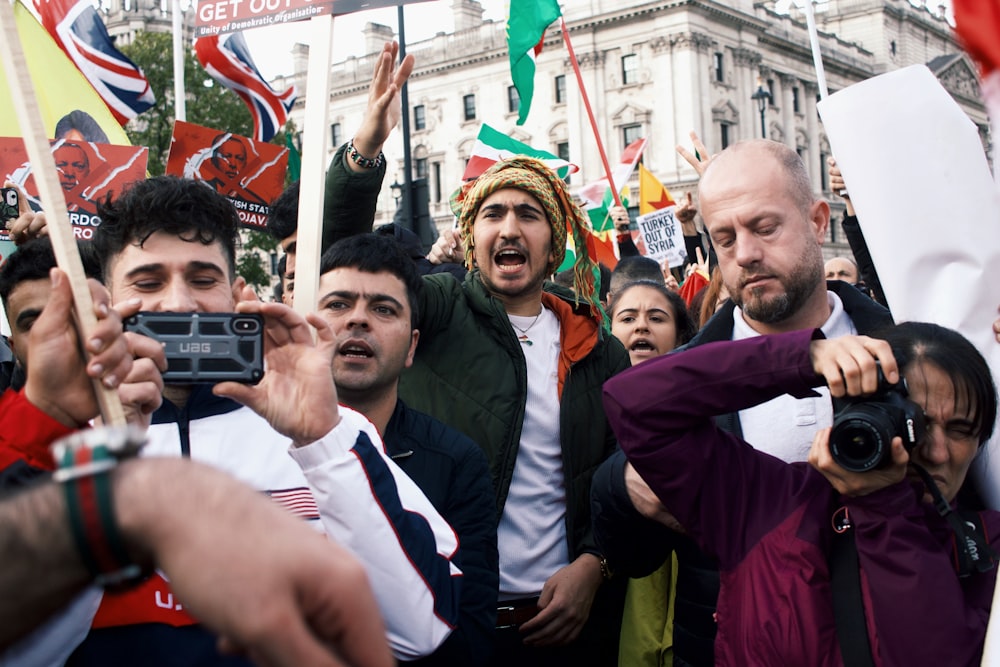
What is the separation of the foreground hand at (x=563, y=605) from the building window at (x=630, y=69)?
4616 centimetres

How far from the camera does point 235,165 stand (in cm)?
544

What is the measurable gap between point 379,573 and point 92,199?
3397 millimetres

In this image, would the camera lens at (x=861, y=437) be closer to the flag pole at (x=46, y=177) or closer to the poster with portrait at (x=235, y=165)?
the flag pole at (x=46, y=177)

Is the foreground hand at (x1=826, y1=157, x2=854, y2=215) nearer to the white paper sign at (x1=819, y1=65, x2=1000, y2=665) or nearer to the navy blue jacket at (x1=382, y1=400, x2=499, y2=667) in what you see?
the white paper sign at (x1=819, y1=65, x2=1000, y2=665)

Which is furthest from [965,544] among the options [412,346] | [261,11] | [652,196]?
[652,196]

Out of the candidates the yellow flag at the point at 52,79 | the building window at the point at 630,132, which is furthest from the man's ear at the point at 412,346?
the building window at the point at 630,132

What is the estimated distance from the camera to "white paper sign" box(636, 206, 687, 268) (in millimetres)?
10461

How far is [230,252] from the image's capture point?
2430mm

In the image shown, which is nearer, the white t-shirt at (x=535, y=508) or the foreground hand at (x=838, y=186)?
the white t-shirt at (x=535, y=508)

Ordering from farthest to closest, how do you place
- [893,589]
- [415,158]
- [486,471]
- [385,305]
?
[415,158] < [385,305] < [486,471] < [893,589]

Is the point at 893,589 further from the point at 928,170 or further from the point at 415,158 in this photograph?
the point at 415,158

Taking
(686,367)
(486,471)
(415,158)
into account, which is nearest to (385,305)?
(486,471)

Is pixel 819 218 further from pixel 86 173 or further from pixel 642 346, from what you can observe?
pixel 86 173

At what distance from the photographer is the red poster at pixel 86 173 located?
459 centimetres
